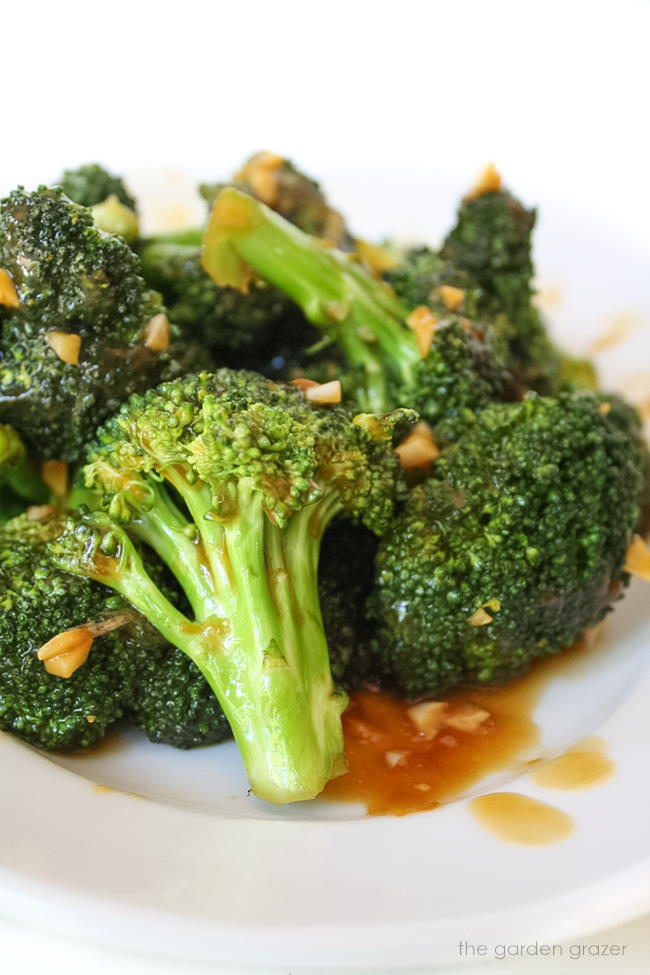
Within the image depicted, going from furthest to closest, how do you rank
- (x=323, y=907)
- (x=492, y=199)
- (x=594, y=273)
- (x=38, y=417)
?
(x=594, y=273) < (x=492, y=199) < (x=38, y=417) < (x=323, y=907)

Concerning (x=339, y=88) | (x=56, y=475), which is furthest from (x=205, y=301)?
(x=339, y=88)

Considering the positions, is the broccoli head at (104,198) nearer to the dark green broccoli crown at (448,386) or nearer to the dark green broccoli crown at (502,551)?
the dark green broccoli crown at (448,386)

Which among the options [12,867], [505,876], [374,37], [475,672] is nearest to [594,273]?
[374,37]

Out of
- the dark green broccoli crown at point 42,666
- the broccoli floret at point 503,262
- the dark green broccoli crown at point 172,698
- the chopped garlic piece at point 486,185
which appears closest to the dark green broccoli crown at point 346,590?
the dark green broccoli crown at point 172,698

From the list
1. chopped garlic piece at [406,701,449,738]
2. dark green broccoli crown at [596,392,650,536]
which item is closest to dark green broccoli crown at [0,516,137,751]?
chopped garlic piece at [406,701,449,738]

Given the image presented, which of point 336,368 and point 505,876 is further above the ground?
point 336,368

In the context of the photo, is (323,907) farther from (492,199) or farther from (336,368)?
(492,199)

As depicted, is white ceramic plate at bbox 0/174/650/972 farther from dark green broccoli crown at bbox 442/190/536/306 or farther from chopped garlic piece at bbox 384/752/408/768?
dark green broccoli crown at bbox 442/190/536/306
